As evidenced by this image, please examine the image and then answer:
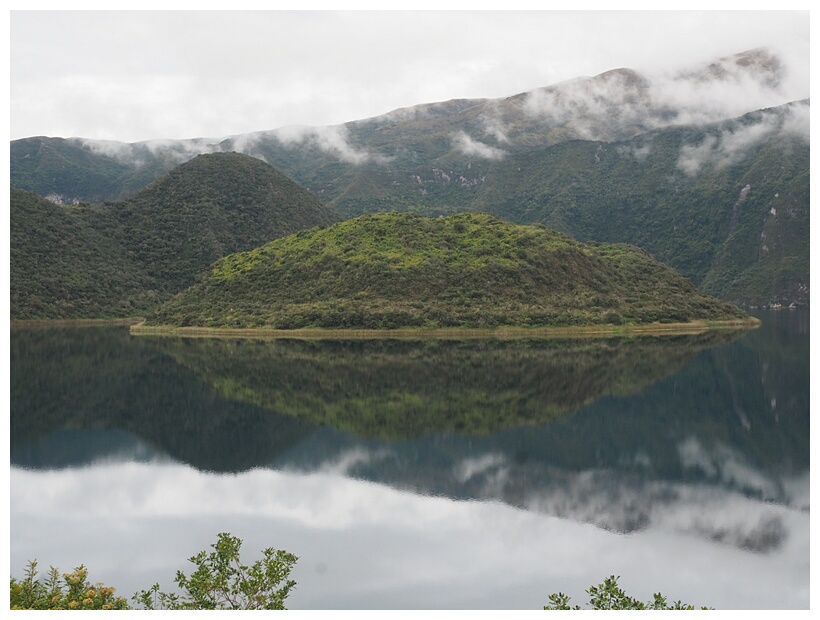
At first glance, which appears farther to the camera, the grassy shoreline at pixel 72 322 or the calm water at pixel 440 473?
the grassy shoreline at pixel 72 322

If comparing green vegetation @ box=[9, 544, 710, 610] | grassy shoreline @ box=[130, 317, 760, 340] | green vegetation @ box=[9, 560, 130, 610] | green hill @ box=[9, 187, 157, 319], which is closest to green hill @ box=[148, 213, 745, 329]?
grassy shoreline @ box=[130, 317, 760, 340]

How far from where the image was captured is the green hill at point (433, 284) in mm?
110125

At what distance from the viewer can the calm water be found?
24.0 metres

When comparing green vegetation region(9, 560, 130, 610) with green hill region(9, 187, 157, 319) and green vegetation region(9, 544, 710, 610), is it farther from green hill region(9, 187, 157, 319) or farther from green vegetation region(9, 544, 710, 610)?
green hill region(9, 187, 157, 319)

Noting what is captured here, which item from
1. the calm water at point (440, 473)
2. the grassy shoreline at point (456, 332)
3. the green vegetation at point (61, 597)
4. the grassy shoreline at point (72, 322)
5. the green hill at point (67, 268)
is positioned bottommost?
the green vegetation at point (61, 597)

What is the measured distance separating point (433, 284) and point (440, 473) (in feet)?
272

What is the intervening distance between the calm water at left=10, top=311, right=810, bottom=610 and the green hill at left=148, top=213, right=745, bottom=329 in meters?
Answer: 40.7

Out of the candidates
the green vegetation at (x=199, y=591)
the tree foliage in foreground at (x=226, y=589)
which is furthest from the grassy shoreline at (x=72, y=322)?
the tree foliage in foreground at (x=226, y=589)

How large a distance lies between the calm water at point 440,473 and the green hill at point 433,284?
40712 millimetres

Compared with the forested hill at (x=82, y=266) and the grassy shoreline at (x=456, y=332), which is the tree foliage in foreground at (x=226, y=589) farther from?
the forested hill at (x=82, y=266)

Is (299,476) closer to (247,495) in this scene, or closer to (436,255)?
(247,495)

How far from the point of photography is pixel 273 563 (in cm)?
1847

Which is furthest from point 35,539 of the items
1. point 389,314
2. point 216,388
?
point 389,314

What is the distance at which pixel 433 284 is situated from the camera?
4619 inches
